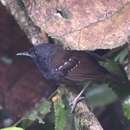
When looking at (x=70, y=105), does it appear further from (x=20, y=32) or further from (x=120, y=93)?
(x=20, y=32)

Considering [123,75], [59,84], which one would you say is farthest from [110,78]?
[59,84]

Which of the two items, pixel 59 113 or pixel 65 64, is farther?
pixel 65 64

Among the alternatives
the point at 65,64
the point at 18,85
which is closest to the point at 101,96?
the point at 65,64

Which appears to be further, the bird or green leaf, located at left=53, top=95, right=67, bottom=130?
the bird

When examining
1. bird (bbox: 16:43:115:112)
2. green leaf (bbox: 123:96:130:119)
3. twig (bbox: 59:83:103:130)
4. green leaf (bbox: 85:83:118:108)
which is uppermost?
bird (bbox: 16:43:115:112)

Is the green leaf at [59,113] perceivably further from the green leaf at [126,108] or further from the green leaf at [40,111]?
the green leaf at [126,108]

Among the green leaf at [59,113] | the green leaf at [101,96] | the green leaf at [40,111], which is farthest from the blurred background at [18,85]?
the green leaf at [59,113]

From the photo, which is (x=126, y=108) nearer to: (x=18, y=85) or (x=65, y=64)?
(x=65, y=64)

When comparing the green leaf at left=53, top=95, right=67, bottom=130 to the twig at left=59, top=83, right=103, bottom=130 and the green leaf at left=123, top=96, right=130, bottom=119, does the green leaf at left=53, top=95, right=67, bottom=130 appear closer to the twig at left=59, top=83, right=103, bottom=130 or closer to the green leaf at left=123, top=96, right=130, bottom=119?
the twig at left=59, top=83, right=103, bottom=130

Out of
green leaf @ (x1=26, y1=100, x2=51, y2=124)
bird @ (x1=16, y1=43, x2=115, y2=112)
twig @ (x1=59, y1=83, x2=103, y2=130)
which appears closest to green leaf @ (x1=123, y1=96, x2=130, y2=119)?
twig @ (x1=59, y1=83, x2=103, y2=130)
